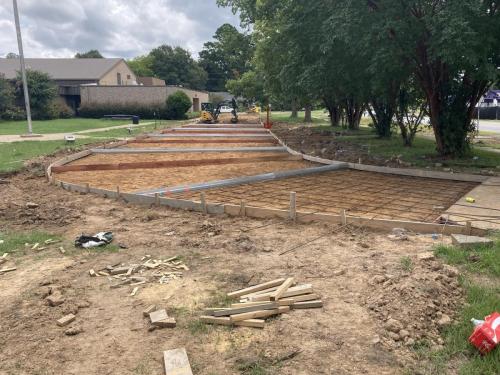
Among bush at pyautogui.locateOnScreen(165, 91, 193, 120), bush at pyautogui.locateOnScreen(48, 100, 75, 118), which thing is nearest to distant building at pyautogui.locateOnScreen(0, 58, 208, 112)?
bush at pyautogui.locateOnScreen(165, 91, 193, 120)

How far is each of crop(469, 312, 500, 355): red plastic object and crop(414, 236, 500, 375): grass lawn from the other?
5cm

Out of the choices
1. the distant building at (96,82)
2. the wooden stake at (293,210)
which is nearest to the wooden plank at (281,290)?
the wooden stake at (293,210)

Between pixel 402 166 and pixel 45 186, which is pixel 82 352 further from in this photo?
pixel 402 166

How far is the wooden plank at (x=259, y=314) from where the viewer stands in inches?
153

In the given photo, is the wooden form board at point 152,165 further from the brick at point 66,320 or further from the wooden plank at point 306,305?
the wooden plank at point 306,305

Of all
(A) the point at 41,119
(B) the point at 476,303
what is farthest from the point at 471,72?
(A) the point at 41,119

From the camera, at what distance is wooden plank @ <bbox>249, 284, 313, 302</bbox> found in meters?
4.17

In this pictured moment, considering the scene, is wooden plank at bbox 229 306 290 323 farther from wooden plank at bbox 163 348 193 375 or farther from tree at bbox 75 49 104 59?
tree at bbox 75 49 104 59

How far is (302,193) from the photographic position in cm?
918

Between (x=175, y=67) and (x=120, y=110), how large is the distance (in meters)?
50.6

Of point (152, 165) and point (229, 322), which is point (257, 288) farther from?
point (152, 165)

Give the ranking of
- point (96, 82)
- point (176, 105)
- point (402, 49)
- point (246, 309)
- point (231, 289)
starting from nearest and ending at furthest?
point (246, 309)
point (231, 289)
point (402, 49)
point (176, 105)
point (96, 82)

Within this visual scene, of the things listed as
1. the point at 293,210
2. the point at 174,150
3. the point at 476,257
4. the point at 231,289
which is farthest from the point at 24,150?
the point at 476,257

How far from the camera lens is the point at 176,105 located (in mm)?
42000
